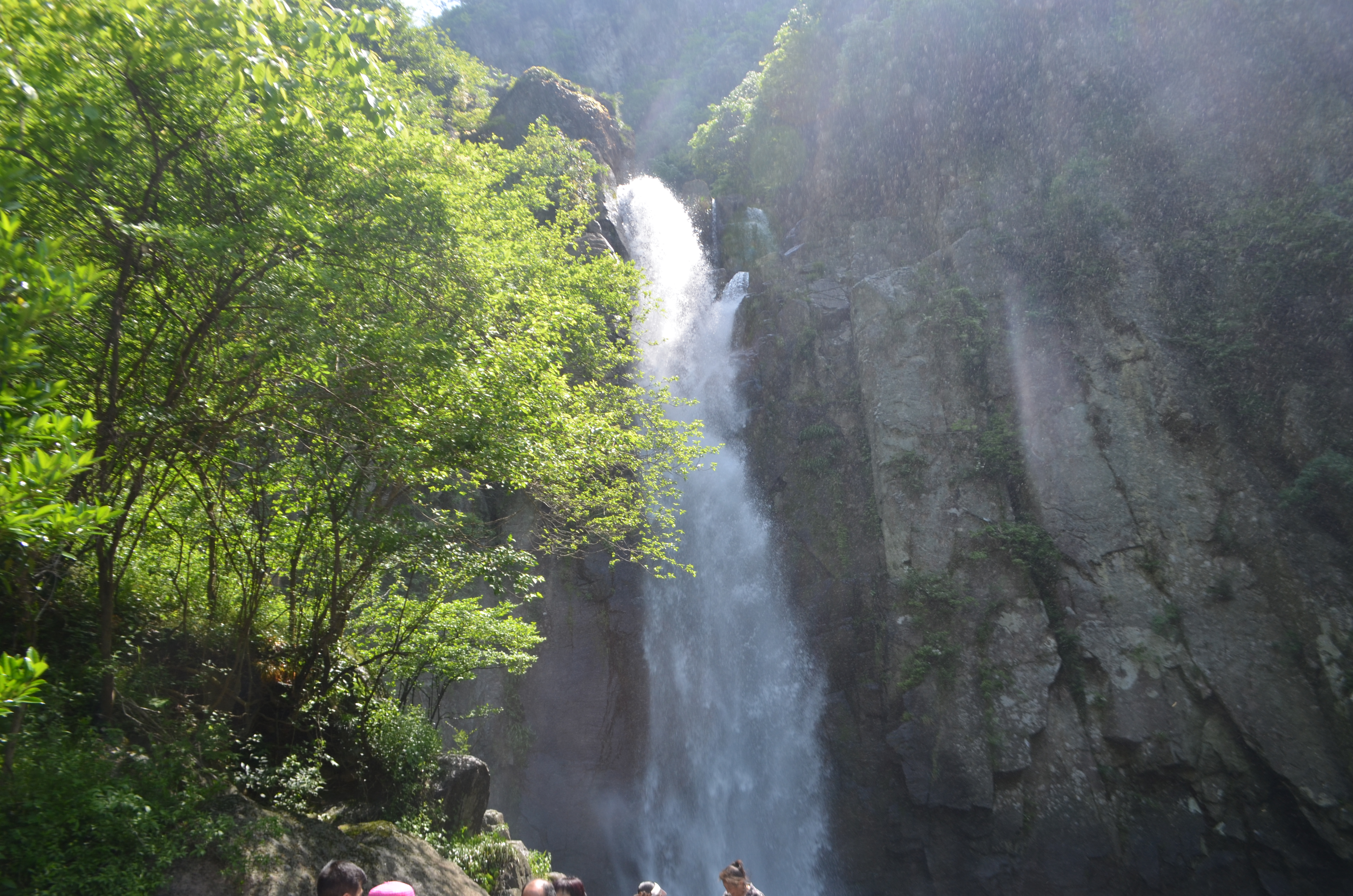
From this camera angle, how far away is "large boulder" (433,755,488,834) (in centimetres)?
892

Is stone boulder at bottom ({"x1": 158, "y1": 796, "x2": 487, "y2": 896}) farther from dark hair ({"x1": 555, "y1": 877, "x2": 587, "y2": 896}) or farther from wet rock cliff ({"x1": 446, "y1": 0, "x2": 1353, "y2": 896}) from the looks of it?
wet rock cliff ({"x1": 446, "y1": 0, "x2": 1353, "y2": 896})

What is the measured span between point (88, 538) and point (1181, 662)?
15.4 metres

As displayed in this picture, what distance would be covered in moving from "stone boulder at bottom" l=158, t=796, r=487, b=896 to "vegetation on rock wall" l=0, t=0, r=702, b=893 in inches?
9.8

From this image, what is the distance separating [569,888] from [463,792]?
595cm

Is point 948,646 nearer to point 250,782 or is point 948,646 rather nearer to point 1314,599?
point 1314,599

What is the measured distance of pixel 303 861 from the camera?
5.01 m

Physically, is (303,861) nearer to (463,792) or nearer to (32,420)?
(32,420)

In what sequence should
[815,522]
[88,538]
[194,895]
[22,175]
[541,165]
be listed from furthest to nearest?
[815,522] < [541,165] < [88,538] < [194,895] < [22,175]

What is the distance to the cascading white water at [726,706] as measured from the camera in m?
14.0

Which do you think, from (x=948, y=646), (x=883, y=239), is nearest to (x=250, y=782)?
(x=948, y=646)

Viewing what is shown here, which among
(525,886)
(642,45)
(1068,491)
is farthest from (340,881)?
(642,45)

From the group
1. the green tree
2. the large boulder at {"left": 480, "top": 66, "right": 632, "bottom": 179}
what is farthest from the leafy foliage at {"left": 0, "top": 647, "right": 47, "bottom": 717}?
the large boulder at {"left": 480, "top": 66, "right": 632, "bottom": 179}

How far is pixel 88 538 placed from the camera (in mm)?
4520

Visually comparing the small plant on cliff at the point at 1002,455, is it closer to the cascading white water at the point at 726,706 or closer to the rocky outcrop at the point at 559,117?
the cascading white water at the point at 726,706
